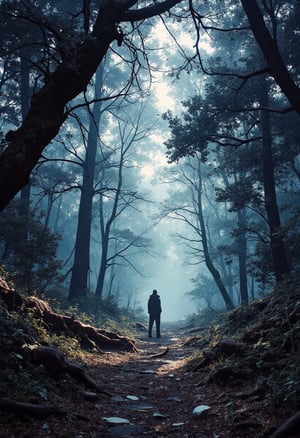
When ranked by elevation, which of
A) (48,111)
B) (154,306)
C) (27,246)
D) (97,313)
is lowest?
(97,313)

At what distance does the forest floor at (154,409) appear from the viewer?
9.93 ft

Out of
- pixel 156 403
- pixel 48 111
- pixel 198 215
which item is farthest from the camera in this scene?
pixel 198 215

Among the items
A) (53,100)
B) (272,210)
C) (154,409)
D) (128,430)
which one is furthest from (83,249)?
(53,100)

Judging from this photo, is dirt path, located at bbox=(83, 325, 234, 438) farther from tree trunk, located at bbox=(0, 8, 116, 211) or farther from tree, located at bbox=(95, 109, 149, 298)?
tree, located at bbox=(95, 109, 149, 298)

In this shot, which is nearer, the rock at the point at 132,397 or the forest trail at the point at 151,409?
the forest trail at the point at 151,409

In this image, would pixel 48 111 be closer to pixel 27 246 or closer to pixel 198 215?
pixel 27 246

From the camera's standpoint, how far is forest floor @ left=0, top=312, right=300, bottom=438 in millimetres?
3027

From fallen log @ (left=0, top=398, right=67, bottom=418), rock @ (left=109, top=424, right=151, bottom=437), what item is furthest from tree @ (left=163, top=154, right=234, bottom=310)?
fallen log @ (left=0, top=398, right=67, bottom=418)

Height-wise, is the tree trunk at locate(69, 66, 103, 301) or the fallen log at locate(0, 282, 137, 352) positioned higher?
the tree trunk at locate(69, 66, 103, 301)

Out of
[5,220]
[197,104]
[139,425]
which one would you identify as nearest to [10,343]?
[139,425]

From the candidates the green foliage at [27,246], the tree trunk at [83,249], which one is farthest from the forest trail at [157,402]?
the tree trunk at [83,249]

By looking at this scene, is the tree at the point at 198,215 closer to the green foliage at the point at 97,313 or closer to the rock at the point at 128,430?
the green foliage at the point at 97,313

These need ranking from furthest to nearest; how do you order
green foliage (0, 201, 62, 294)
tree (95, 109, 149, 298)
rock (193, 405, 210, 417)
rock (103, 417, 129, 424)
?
tree (95, 109, 149, 298)
green foliage (0, 201, 62, 294)
rock (193, 405, 210, 417)
rock (103, 417, 129, 424)

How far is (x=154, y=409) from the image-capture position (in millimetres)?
4445
